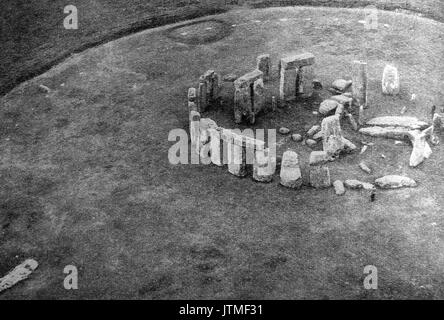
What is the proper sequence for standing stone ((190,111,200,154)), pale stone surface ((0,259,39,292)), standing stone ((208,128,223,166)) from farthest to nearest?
standing stone ((190,111,200,154)) < standing stone ((208,128,223,166)) < pale stone surface ((0,259,39,292))

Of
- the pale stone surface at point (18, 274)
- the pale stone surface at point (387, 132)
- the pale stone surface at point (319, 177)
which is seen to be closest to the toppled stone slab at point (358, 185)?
the pale stone surface at point (319, 177)

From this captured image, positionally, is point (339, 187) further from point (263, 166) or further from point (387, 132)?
point (387, 132)

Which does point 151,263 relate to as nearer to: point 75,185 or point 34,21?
point 75,185

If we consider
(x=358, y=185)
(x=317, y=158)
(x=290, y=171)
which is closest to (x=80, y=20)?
(x=290, y=171)

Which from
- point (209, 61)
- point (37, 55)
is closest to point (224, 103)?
point (209, 61)

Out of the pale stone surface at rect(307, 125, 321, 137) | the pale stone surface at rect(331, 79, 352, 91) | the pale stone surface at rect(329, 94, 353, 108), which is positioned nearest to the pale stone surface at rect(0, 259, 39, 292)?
the pale stone surface at rect(307, 125, 321, 137)

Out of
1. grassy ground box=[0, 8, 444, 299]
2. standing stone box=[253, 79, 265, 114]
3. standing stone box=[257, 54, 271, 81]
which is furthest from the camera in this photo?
standing stone box=[257, 54, 271, 81]

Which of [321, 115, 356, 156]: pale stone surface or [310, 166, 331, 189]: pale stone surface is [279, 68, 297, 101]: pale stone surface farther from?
[310, 166, 331, 189]: pale stone surface
